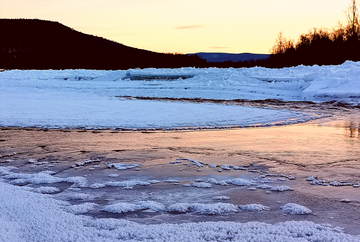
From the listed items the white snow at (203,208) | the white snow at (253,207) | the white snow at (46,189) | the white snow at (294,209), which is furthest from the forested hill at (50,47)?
the white snow at (294,209)

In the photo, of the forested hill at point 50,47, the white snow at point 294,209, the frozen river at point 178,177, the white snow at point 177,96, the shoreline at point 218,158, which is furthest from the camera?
the forested hill at point 50,47

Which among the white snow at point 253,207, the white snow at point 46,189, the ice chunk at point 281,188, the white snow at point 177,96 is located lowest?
the white snow at point 253,207

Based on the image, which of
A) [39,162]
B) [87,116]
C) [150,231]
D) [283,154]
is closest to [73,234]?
[150,231]

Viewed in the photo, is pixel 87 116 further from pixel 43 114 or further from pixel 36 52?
pixel 36 52

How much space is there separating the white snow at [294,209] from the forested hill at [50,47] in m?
55.9

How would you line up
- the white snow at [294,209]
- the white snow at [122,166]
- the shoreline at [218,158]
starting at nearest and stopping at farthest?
the white snow at [294,209], the shoreline at [218,158], the white snow at [122,166]

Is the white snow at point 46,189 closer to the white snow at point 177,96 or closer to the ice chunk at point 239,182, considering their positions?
the ice chunk at point 239,182

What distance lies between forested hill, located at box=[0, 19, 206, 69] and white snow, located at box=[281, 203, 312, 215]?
55924 mm

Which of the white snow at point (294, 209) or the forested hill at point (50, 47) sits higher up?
the forested hill at point (50, 47)

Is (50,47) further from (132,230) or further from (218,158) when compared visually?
(132,230)

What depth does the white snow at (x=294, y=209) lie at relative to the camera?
287 cm

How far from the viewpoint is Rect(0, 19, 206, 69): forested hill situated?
60.6 meters

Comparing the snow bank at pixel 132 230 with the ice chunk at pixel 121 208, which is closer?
the snow bank at pixel 132 230

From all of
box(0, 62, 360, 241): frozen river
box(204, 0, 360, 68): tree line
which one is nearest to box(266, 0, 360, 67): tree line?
box(204, 0, 360, 68): tree line
